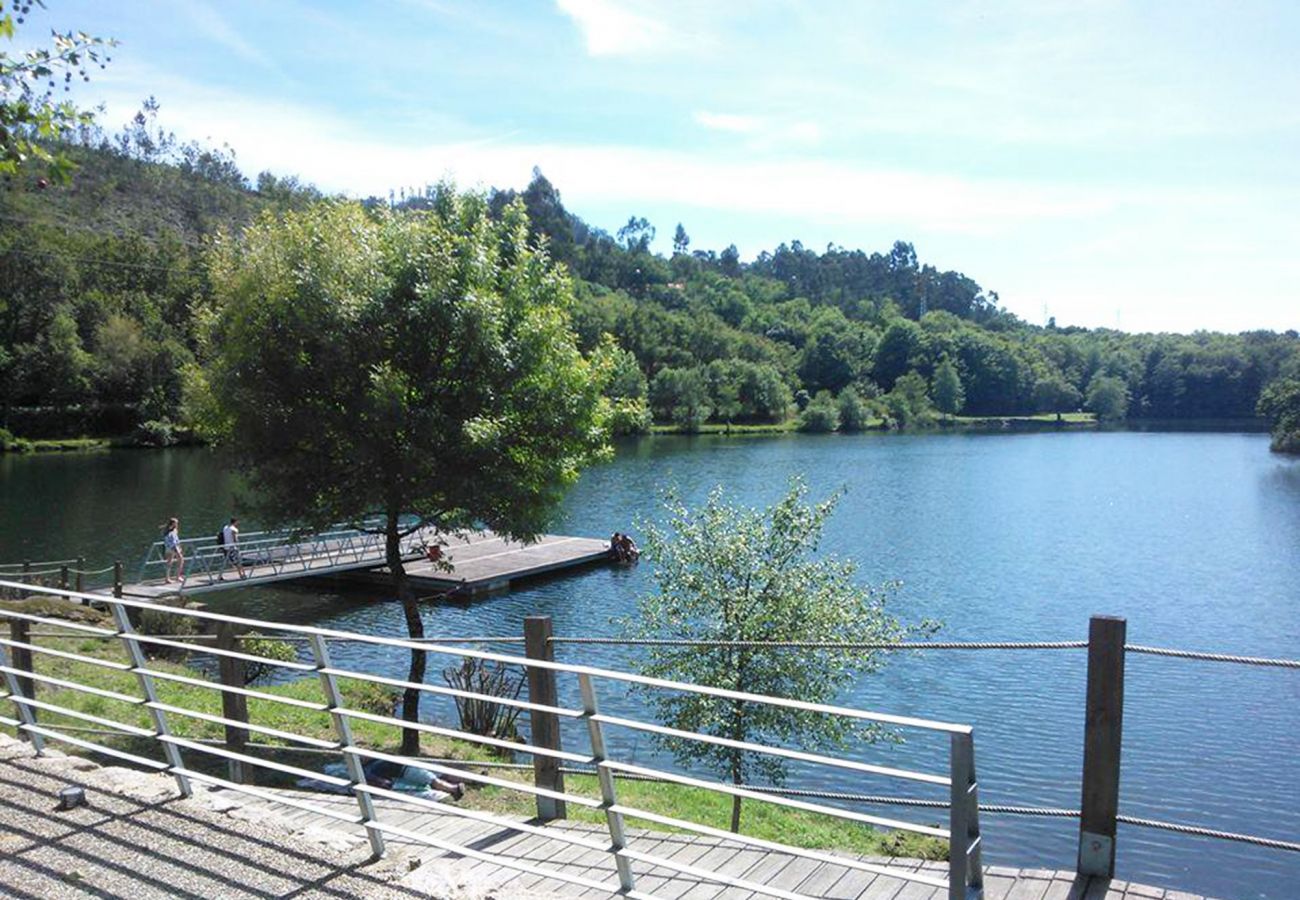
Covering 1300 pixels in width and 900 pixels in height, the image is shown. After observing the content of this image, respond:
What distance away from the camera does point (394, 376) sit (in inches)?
575

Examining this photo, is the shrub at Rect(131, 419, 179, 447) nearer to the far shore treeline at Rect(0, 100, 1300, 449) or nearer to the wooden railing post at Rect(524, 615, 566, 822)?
the far shore treeline at Rect(0, 100, 1300, 449)

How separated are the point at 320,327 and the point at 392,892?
1126cm

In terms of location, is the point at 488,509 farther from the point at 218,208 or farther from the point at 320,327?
the point at 218,208

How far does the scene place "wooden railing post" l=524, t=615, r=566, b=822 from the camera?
247 inches

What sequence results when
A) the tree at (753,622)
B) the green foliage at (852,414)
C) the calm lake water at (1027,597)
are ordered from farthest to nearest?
1. the green foliage at (852,414)
2. the calm lake water at (1027,597)
3. the tree at (753,622)

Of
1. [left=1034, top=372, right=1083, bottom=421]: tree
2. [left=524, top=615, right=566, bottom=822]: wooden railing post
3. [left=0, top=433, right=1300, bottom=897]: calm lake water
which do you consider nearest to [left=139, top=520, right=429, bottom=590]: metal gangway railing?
[left=0, top=433, right=1300, bottom=897]: calm lake water

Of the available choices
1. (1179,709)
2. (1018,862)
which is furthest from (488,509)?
(1179,709)

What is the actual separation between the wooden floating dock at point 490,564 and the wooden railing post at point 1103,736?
23900mm

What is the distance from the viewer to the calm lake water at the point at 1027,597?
15.7 meters

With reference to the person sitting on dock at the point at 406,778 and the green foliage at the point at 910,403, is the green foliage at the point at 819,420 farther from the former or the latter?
the person sitting on dock at the point at 406,778

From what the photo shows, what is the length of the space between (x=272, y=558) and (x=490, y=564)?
6.95 m

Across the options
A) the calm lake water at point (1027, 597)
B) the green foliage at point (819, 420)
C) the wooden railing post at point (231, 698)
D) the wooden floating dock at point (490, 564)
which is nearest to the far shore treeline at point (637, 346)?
the green foliage at point (819, 420)

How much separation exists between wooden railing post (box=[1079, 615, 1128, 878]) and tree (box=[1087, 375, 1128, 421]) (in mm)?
154960

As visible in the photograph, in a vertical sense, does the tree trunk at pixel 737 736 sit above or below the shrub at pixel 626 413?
below
